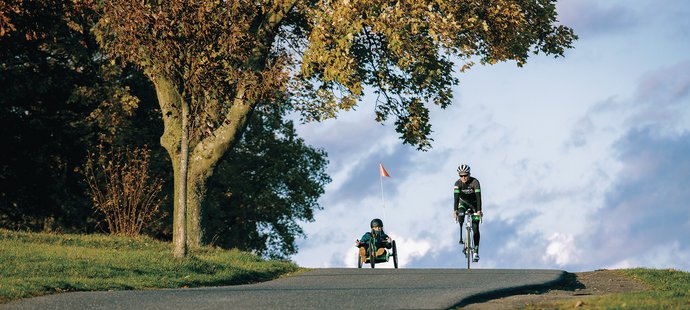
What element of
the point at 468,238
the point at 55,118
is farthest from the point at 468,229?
the point at 55,118

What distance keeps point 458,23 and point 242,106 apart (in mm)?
7021

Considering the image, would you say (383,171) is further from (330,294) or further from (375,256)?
(330,294)

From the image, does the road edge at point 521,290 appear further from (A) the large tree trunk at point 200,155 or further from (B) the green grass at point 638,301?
(A) the large tree trunk at point 200,155

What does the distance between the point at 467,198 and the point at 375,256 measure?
2.85 meters

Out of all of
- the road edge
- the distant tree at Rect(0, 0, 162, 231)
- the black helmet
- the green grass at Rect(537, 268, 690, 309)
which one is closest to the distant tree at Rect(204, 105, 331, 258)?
the distant tree at Rect(0, 0, 162, 231)

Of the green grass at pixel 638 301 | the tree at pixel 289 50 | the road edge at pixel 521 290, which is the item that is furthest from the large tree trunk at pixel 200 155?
the green grass at pixel 638 301

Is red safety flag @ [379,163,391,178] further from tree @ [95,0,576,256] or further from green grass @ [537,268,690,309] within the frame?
green grass @ [537,268,690,309]

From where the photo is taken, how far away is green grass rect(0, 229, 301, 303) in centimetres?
1872

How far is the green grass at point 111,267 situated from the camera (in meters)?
18.7

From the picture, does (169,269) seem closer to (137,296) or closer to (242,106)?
(137,296)

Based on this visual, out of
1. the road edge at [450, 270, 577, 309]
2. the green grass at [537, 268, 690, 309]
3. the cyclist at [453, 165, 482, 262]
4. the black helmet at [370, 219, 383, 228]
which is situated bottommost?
the green grass at [537, 268, 690, 309]

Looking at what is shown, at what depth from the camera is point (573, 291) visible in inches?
766

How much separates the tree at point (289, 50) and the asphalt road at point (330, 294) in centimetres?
579

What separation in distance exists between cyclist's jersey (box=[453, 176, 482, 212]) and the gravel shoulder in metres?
2.73
